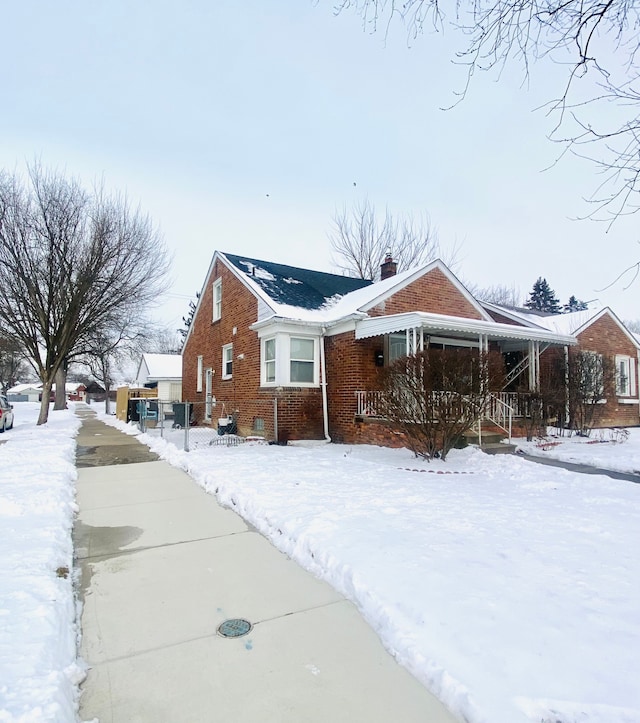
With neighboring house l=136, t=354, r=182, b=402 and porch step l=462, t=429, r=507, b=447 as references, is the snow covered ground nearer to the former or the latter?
porch step l=462, t=429, r=507, b=447

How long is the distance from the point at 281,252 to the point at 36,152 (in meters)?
22.8

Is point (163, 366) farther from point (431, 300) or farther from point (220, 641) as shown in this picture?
point (220, 641)

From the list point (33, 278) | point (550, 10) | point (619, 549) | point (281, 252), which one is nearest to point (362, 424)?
point (619, 549)

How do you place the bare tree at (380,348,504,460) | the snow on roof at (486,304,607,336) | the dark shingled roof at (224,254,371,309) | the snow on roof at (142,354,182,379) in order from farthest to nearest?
the snow on roof at (142,354,182,379) → the snow on roof at (486,304,607,336) → the dark shingled roof at (224,254,371,309) → the bare tree at (380,348,504,460)

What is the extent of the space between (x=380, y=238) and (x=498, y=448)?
20.6 meters

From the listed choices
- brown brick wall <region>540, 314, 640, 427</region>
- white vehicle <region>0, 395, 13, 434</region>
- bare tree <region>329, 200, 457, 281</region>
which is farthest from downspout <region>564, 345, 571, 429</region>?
white vehicle <region>0, 395, 13, 434</region>

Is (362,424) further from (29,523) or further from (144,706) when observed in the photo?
(144,706)

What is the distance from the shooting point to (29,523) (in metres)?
4.67

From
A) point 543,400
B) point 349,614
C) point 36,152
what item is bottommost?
point 349,614

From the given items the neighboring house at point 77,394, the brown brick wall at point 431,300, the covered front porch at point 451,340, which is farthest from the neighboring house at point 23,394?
the covered front porch at point 451,340

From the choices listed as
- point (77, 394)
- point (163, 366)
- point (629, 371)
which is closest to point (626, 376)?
point (629, 371)

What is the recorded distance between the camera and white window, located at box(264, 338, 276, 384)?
39.2 ft

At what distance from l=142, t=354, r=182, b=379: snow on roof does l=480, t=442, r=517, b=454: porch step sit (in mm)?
28312

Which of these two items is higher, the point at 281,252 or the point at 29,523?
the point at 281,252
